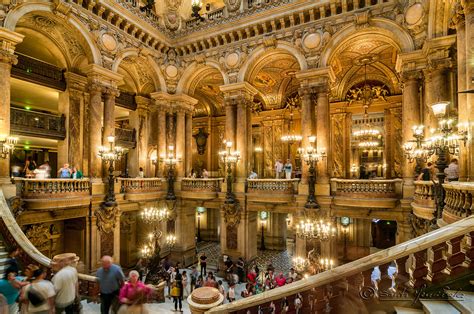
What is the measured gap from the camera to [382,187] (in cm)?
1075

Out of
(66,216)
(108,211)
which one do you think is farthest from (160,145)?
(66,216)

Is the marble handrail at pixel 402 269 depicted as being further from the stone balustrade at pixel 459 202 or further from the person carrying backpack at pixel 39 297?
the person carrying backpack at pixel 39 297

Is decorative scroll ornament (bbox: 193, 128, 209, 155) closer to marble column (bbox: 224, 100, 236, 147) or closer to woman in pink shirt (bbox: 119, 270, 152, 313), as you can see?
marble column (bbox: 224, 100, 236, 147)

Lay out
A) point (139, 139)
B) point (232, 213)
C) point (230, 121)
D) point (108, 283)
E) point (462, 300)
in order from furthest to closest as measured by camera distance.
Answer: point (139, 139)
point (230, 121)
point (232, 213)
point (108, 283)
point (462, 300)

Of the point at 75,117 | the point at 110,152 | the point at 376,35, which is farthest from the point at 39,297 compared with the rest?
the point at 376,35

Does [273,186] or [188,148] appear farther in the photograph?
[188,148]

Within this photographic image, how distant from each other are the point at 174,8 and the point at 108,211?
11.2m

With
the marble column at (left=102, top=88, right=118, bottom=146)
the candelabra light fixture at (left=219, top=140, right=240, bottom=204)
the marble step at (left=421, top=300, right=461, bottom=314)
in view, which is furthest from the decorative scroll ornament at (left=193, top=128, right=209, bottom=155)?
the marble step at (left=421, top=300, right=461, bottom=314)

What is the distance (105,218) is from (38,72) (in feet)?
22.6

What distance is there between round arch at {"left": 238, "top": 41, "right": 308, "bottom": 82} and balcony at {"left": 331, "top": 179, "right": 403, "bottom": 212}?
5.58 metres

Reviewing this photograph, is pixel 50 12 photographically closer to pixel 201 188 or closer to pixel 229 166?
pixel 229 166

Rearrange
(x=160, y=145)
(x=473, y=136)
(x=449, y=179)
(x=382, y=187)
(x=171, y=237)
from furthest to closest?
1. (x=160, y=145)
2. (x=171, y=237)
3. (x=382, y=187)
4. (x=449, y=179)
5. (x=473, y=136)

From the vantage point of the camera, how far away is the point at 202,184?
14.5m

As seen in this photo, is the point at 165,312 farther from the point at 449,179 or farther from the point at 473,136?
the point at 473,136
